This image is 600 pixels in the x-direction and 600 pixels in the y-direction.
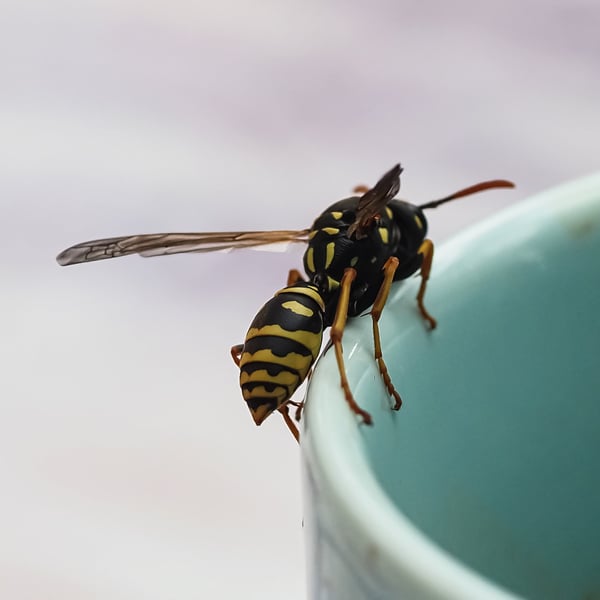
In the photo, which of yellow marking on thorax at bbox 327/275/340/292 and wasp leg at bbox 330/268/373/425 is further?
yellow marking on thorax at bbox 327/275/340/292

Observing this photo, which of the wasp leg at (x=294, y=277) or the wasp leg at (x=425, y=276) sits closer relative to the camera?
the wasp leg at (x=425, y=276)

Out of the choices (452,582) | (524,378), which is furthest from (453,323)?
(452,582)

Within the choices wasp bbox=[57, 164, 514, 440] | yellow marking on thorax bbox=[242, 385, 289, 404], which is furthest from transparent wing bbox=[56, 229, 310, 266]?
yellow marking on thorax bbox=[242, 385, 289, 404]

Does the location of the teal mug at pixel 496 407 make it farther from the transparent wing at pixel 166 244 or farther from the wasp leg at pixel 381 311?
the transparent wing at pixel 166 244

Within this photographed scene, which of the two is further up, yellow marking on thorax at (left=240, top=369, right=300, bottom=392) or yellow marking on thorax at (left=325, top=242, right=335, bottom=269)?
yellow marking on thorax at (left=325, top=242, right=335, bottom=269)

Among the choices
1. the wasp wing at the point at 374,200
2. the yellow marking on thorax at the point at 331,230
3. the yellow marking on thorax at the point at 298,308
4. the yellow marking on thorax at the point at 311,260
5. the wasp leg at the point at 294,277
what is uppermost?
the wasp wing at the point at 374,200

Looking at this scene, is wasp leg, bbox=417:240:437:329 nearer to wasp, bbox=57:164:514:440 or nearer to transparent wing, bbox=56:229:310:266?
wasp, bbox=57:164:514:440

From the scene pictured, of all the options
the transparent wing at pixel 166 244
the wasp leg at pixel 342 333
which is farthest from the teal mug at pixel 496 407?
the transparent wing at pixel 166 244

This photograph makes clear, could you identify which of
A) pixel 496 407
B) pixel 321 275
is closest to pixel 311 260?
pixel 321 275

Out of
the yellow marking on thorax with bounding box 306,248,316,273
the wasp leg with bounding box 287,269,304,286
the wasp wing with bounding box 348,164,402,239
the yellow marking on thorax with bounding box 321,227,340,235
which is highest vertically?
the wasp wing with bounding box 348,164,402,239
